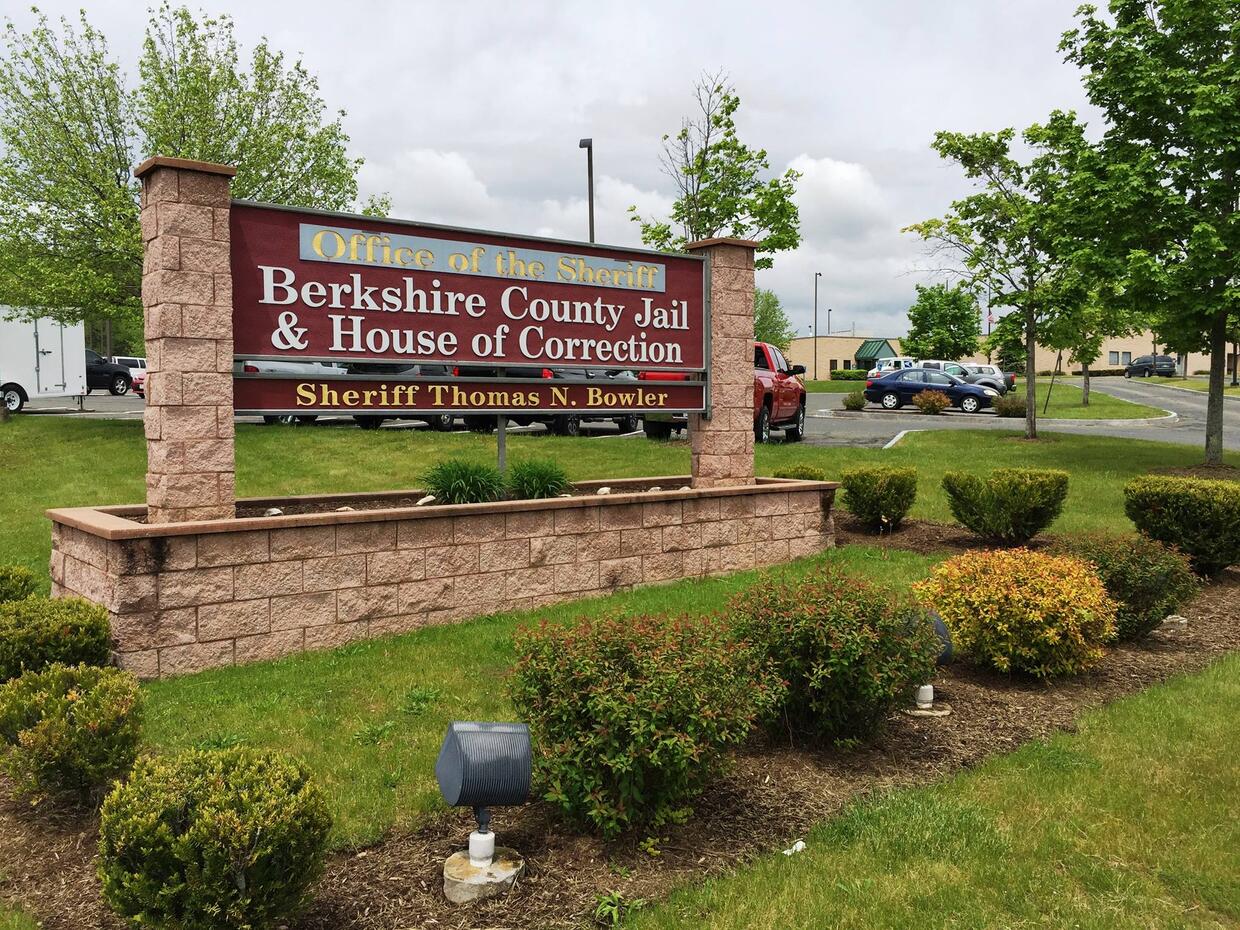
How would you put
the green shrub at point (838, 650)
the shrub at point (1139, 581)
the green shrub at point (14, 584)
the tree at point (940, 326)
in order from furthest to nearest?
the tree at point (940, 326), the shrub at point (1139, 581), the green shrub at point (14, 584), the green shrub at point (838, 650)

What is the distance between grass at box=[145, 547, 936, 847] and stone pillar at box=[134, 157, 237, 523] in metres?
1.43

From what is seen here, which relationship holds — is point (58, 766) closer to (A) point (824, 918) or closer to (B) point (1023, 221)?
(A) point (824, 918)

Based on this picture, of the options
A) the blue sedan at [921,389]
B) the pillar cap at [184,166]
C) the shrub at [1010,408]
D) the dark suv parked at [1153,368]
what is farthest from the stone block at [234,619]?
the dark suv parked at [1153,368]

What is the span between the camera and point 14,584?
6.62 meters

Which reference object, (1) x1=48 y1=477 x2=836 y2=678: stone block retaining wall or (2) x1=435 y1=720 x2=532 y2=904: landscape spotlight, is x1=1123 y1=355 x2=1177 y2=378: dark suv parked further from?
(2) x1=435 y1=720 x2=532 y2=904: landscape spotlight

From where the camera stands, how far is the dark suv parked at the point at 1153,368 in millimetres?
66750

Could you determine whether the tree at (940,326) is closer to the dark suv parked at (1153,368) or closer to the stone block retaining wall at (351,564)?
the dark suv parked at (1153,368)

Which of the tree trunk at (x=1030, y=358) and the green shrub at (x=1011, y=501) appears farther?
A: the tree trunk at (x=1030, y=358)

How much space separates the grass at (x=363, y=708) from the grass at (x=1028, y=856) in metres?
1.62

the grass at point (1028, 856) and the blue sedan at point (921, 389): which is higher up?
the blue sedan at point (921, 389)

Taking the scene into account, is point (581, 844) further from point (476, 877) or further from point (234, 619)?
point (234, 619)

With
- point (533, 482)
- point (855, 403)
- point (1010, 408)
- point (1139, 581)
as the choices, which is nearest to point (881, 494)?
point (1139, 581)

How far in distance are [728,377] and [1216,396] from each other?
11.7 m

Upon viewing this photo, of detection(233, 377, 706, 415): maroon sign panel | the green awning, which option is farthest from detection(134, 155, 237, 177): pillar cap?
the green awning
